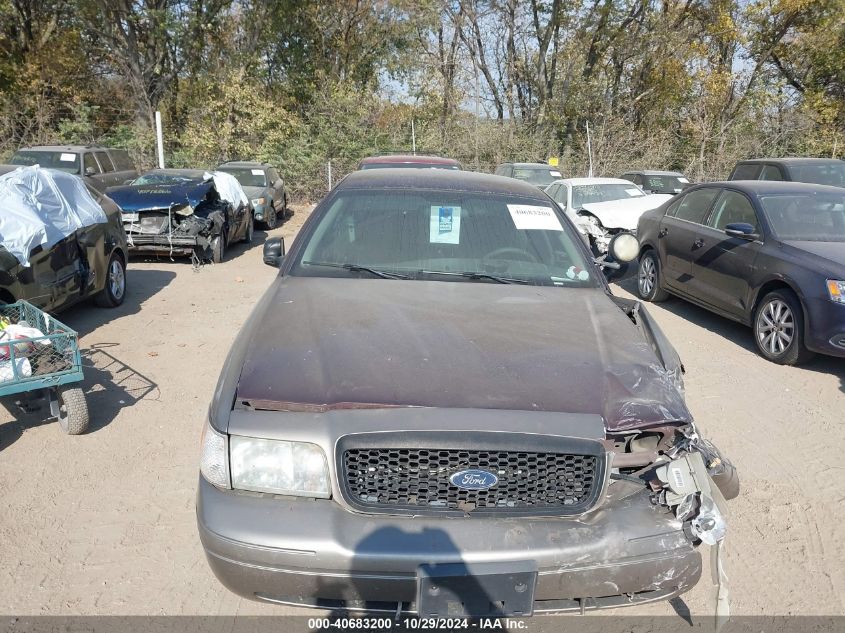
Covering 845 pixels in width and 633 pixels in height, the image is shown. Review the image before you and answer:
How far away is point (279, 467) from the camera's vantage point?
7.82 feet

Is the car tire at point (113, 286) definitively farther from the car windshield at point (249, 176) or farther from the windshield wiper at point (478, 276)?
the car windshield at point (249, 176)

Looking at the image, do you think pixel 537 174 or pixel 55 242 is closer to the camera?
pixel 55 242

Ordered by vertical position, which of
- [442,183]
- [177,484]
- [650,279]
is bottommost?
[177,484]

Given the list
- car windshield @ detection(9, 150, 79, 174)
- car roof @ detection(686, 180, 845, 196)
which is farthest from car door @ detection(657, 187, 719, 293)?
car windshield @ detection(9, 150, 79, 174)

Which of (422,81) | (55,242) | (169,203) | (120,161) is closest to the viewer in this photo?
(55,242)

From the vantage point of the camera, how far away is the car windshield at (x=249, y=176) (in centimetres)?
1588

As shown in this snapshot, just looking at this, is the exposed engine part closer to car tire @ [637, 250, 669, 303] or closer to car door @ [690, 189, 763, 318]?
car tire @ [637, 250, 669, 303]

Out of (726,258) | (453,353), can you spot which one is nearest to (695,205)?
(726,258)

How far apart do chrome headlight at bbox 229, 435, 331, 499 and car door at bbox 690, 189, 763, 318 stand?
19.5 feet

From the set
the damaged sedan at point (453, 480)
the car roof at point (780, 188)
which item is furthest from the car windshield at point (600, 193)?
the damaged sedan at point (453, 480)

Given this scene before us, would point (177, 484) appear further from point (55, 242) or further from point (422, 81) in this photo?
point (422, 81)

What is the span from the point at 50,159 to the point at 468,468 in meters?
14.1

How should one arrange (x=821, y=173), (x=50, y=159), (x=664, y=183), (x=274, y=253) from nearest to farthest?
(x=274, y=253)
(x=821, y=173)
(x=50, y=159)
(x=664, y=183)

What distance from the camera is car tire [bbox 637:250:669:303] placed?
8.89 metres
